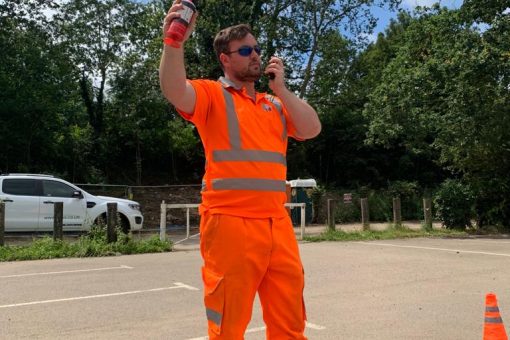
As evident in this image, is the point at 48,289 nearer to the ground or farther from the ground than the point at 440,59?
nearer to the ground

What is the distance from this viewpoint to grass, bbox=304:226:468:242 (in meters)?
14.3

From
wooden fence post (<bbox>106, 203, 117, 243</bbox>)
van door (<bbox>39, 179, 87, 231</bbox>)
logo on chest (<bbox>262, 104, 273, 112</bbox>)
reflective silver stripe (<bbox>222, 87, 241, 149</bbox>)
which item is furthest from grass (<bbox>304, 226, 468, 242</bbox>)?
reflective silver stripe (<bbox>222, 87, 241, 149</bbox>)

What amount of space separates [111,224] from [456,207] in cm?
1146

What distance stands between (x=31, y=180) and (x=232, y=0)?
12615 millimetres

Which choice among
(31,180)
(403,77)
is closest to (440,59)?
(403,77)

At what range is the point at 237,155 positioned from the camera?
2.85 metres

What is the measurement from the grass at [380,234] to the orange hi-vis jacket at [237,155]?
11.4 m

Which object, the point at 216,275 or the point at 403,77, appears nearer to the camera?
the point at 216,275

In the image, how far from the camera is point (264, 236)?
2.81m

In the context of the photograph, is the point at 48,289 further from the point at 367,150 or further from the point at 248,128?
the point at 367,150

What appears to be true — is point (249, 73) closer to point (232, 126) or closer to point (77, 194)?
point (232, 126)

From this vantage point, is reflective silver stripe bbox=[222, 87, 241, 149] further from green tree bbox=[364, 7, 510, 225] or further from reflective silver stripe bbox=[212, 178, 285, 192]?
green tree bbox=[364, 7, 510, 225]

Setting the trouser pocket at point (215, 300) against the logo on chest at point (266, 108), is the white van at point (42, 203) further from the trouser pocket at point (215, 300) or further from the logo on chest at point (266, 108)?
the trouser pocket at point (215, 300)

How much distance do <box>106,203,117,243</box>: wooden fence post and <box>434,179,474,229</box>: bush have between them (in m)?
11.1
